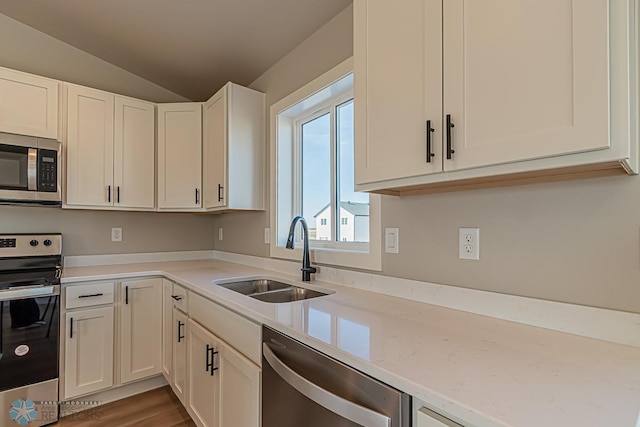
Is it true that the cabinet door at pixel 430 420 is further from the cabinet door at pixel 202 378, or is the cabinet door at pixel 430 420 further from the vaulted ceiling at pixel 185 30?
the vaulted ceiling at pixel 185 30

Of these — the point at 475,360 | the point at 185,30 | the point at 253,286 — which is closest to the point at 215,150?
the point at 185,30

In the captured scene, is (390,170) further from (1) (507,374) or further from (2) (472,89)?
(1) (507,374)

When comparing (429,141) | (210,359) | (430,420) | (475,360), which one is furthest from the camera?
(210,359)

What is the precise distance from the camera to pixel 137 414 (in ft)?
6.84

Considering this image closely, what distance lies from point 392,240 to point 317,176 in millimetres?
882

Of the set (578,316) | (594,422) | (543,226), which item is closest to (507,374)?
(594,422)

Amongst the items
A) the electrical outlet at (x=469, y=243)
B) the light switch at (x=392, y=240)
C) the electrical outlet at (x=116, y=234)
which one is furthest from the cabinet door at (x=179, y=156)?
the electrical outlet at (x=469, y=243)

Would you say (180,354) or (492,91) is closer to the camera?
(492,91)

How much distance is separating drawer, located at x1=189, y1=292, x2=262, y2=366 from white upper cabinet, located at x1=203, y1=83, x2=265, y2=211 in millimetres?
778

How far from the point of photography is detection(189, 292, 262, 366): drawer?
4.09ft

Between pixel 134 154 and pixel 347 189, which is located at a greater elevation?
pixel 134 154

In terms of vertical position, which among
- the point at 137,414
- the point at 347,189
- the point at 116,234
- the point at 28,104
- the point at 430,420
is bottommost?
the point at 137,414

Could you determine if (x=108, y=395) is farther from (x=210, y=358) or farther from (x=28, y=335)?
(x=210, y=358)

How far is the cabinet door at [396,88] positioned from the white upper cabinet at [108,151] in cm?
202
